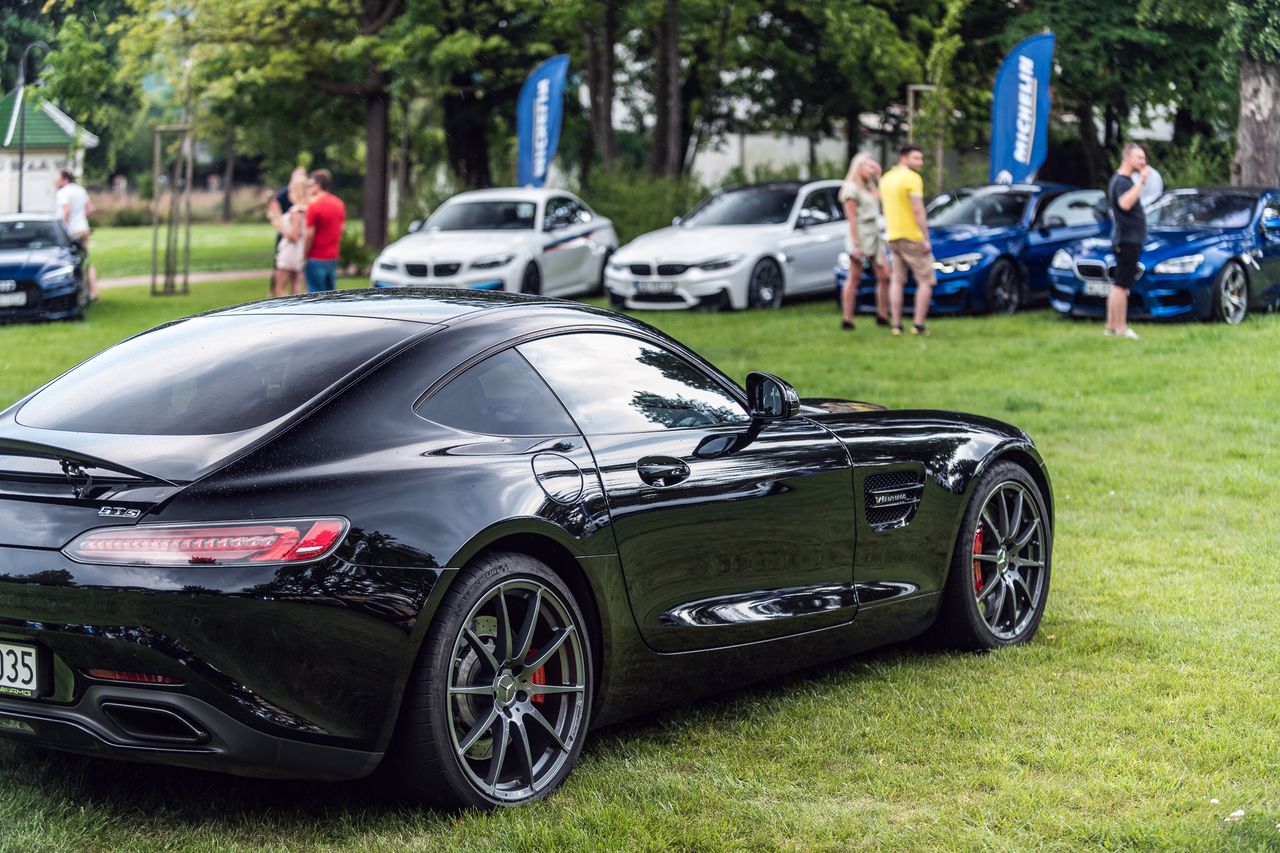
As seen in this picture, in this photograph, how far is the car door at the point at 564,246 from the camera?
21.9 m

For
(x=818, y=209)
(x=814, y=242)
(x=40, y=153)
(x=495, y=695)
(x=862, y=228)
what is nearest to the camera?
(x=495, y=695)

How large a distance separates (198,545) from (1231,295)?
15.1 m

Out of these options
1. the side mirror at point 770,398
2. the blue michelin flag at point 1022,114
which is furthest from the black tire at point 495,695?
the blue michelin flag at point 1022,114

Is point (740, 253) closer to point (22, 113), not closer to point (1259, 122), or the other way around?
point (1259, 122)

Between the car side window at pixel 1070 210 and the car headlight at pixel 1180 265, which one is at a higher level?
the car side window at pixel 1070 210

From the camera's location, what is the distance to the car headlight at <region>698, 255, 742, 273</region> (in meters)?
→ 20.3

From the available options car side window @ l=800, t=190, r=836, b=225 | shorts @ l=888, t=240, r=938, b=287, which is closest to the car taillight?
shorts @ l=888, t=240, r=938, b=287

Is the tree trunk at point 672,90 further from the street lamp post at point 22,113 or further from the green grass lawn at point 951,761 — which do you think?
the green grass lawn at point 951,761

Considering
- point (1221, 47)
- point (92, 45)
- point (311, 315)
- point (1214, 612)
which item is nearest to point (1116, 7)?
point (1221, 47)

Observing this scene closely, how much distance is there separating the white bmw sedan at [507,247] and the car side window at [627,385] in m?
14.9

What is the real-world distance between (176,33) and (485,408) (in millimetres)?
27620

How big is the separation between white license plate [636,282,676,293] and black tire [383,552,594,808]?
15696 mm

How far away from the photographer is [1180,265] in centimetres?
1722

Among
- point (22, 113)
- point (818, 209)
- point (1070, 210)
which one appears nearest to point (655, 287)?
point (818, 209)
